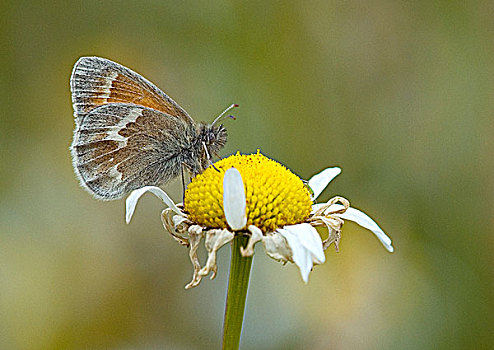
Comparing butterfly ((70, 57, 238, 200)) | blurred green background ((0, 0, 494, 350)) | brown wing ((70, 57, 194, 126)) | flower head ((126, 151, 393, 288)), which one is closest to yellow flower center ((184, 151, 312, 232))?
flower head ((126, 151, 393, 288))

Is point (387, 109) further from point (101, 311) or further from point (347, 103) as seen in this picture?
point (101, 311)

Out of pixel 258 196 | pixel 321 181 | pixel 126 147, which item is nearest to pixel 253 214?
pixel 258 196

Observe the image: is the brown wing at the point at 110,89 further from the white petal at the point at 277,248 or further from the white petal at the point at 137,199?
the white petal at the point at 277,248

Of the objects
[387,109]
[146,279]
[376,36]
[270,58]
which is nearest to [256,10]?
[270,58]

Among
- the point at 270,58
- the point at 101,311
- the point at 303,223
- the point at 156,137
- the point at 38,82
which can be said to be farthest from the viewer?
the point at 270,58

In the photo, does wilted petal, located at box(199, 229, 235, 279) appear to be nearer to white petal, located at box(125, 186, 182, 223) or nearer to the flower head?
the flower head

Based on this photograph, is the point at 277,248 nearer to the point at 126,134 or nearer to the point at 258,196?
the point at 258,196
